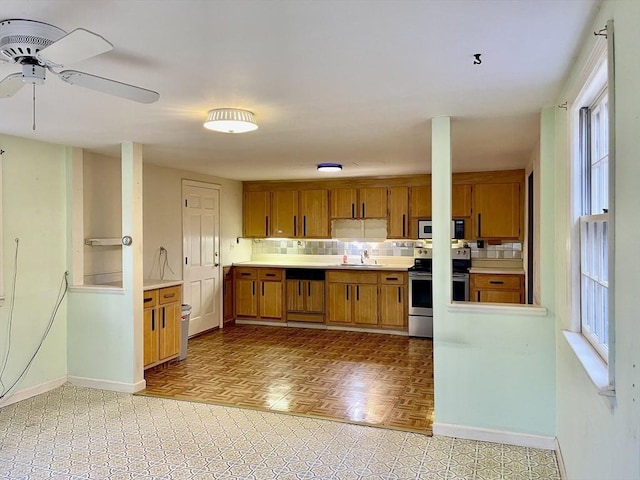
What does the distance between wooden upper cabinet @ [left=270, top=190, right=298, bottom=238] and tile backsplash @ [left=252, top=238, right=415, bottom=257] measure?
381mm

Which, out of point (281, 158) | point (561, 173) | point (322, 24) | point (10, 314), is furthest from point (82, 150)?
point (561, 173)

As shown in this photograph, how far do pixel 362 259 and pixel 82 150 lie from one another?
406 centimetres

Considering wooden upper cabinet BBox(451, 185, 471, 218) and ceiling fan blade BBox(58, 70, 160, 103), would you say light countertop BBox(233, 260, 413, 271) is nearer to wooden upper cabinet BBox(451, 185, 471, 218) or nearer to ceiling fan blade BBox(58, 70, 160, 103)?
wooden upper cabinet BBox(451, 185, 471, 218)

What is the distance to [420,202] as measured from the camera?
6.49m

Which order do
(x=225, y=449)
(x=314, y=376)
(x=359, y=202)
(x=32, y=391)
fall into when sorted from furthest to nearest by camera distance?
(x=359, y=202)
(x=314, y=376)
(x=32, y=391)
(x=225, y=449)

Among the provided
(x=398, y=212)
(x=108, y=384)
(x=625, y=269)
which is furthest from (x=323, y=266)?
(x=625, y=269)

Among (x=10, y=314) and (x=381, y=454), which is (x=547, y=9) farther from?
(x=10, y=314)

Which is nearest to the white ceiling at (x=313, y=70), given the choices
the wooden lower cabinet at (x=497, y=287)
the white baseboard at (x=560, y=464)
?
the wooden lower cabinet at (x=497, y=287)

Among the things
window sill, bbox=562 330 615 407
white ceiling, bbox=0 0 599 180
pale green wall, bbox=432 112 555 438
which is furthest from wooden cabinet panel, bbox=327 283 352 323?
window sill, bbox=562 330 615 407

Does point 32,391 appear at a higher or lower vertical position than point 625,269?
lower

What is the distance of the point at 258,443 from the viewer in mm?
3141

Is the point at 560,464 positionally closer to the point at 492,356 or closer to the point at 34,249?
the point at 492,356

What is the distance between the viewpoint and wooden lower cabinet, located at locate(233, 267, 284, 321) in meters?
6.97

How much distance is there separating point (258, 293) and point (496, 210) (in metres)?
3.51
